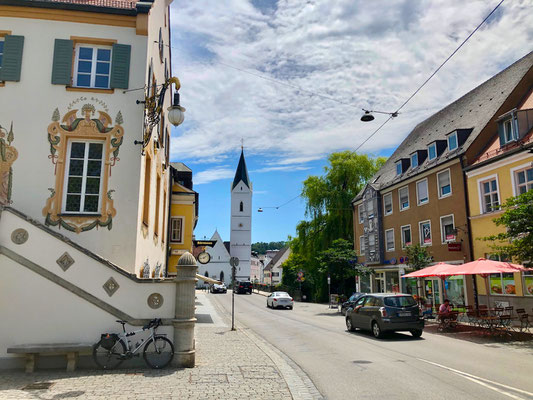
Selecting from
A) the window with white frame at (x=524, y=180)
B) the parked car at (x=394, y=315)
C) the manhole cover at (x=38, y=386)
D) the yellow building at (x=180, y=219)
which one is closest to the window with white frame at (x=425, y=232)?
the window with white frame at (x=524, y=180)

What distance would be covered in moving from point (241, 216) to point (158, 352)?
316 ft

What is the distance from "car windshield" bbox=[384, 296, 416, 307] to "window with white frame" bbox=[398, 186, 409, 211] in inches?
645

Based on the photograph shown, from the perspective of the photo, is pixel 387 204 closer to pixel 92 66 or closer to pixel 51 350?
pixel 92 66

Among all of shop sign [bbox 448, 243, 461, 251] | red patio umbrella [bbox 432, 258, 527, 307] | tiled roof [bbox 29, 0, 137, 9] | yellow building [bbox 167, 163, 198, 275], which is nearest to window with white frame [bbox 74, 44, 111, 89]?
tiled roof [bbox 29, 0, 137, 9]

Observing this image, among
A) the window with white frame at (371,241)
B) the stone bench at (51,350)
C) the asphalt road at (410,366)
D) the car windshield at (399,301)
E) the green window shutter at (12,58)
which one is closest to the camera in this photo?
the asphalt road at (410,366)

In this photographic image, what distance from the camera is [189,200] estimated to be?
2466cm

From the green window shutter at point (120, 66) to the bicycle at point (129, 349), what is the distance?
6.25 m

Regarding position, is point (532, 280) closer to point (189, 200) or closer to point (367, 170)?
point (189, 200)

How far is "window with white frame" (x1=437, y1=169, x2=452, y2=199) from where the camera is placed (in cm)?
2579

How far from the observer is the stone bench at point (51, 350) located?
28.2ft

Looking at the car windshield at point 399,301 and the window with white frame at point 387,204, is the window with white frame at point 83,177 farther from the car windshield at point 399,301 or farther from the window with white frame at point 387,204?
the window with white frame at point 387,204

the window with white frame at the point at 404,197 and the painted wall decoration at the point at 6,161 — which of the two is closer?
the painted wall decoration at the point at 6,161

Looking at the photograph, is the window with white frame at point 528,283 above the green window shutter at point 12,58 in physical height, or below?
below

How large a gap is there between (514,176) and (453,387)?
15637 mm
